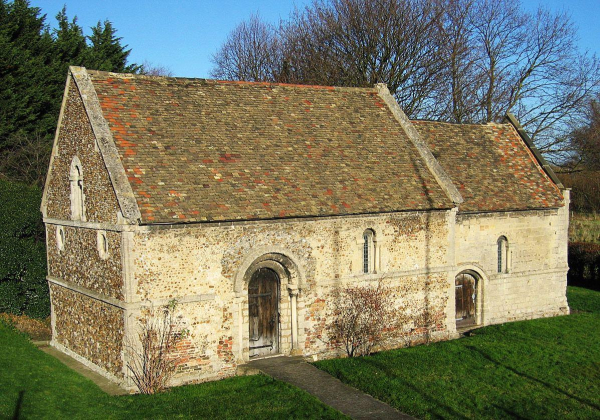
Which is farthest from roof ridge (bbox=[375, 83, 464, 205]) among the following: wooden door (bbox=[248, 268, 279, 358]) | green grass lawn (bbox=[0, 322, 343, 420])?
green grass lawn (bbox=[0, 322, 343, 420])

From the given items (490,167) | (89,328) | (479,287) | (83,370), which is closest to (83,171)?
(89,328)

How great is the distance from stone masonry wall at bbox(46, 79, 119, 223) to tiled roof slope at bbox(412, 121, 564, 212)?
12.2m

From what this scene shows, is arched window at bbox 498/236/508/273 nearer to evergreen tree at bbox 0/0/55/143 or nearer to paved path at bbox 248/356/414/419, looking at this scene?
paved path at bbox 248/356/414/419

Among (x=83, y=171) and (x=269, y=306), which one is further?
(x=269, y=306)

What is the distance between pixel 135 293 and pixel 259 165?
555cm

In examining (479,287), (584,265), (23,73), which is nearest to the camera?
(479,287)

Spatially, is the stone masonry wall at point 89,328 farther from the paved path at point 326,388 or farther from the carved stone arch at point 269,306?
the paved path at point 326,388

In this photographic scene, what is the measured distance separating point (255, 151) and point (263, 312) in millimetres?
5002

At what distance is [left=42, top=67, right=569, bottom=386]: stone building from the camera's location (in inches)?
662

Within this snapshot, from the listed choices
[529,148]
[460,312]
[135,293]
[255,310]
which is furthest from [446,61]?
[135,293]

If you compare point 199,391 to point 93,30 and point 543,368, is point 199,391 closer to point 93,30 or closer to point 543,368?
point 543,368

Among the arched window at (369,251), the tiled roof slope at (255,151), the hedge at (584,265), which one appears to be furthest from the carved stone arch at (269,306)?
the hedge at (584,265)

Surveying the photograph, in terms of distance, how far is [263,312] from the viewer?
18.6 metres

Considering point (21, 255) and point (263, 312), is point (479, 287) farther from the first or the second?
point (21, 255)
